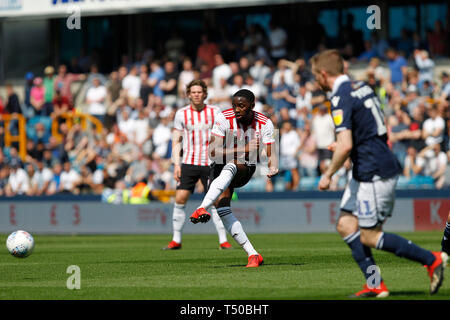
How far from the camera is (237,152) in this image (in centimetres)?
1073

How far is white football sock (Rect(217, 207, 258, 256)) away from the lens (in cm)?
1070

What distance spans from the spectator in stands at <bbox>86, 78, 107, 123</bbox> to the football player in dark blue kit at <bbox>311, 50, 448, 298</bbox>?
62.2 ft

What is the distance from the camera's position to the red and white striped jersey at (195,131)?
14.2 meters

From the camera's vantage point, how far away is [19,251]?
38.6 ft

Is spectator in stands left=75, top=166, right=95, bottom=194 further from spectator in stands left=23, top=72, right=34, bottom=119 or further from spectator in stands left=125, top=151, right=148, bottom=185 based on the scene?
spectator in stands left=23, top=72, right=34, bottom=119

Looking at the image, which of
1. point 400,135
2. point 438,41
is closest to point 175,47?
point 438,41

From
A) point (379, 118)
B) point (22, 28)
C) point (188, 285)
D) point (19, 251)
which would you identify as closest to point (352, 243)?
point (379, 118)

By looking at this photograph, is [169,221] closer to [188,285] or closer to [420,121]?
[420,121]

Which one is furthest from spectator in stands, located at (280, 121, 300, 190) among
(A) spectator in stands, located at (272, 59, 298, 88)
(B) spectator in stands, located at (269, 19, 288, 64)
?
(B) spectator in stands, located at (269, 19, 288, 64)

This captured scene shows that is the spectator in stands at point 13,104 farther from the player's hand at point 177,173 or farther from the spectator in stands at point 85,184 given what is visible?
the player's hand at point 177,173

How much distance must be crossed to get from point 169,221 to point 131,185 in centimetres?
200

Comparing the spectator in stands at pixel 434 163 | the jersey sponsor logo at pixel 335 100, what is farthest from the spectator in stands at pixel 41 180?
the jersey sponsor logo at pixel 335 100

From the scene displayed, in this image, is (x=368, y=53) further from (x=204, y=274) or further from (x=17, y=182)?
(x=204, y=274)
